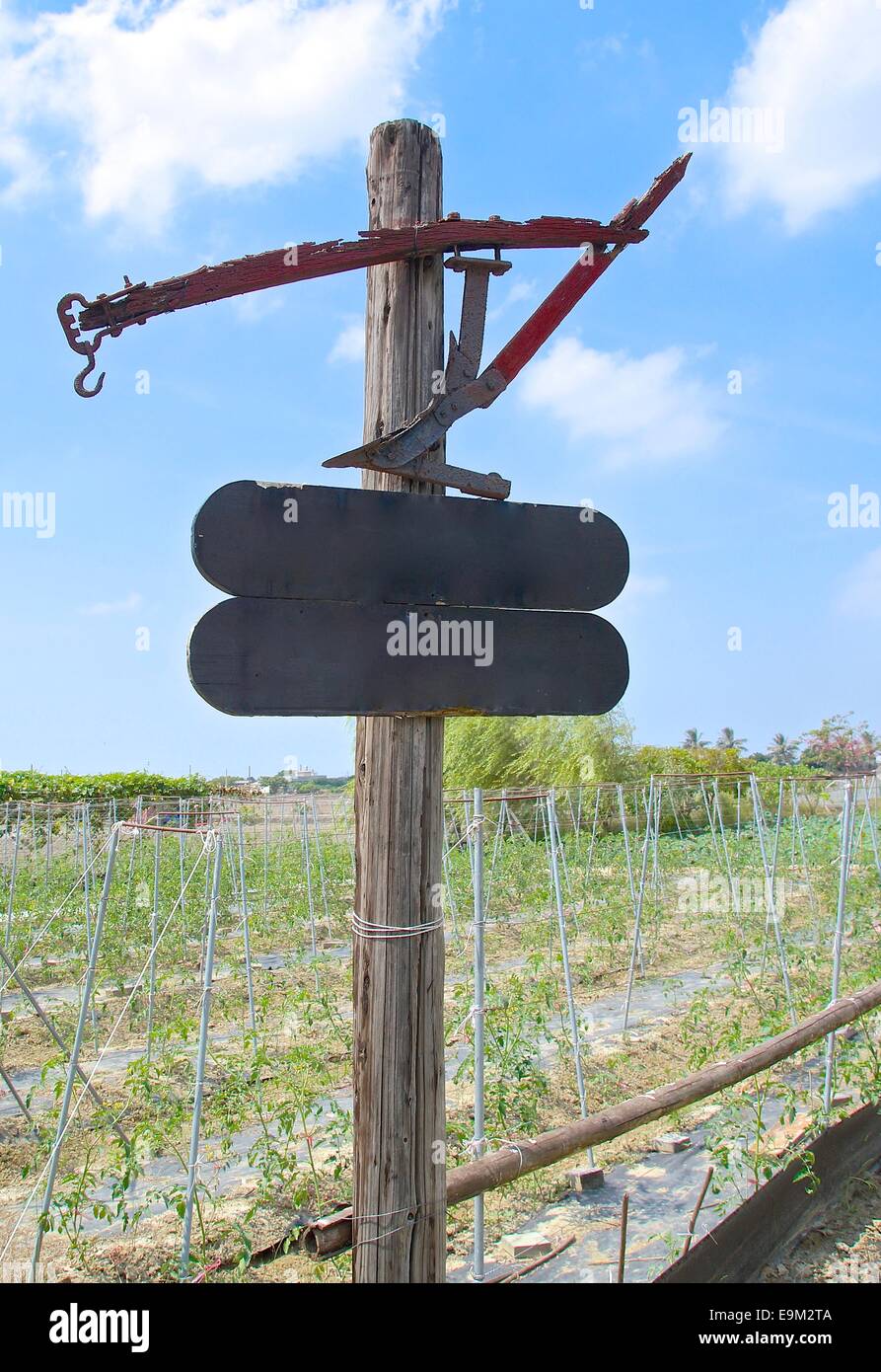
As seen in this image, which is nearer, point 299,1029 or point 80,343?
point 80,343

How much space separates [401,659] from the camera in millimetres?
1827

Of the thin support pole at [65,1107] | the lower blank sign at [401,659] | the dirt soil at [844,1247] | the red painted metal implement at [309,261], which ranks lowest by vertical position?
the dirt soil at [844,1247]

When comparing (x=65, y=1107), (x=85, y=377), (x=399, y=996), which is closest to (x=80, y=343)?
(x=85, y=377)

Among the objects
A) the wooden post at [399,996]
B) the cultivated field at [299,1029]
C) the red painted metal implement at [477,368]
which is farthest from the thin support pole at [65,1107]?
the red painted metal implement at [477,368]

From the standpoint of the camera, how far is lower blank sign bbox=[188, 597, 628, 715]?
5.64 ft

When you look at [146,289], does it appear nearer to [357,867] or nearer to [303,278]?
[303,278]

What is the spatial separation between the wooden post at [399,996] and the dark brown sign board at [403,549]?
0.51 feet

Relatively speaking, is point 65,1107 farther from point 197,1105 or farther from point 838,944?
point 838,944

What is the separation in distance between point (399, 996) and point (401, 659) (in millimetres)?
679

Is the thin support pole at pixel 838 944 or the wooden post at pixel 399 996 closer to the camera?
the wooden post at pixel 399 996

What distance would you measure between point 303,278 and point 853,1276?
3.71m

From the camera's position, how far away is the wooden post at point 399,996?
6.07 feet

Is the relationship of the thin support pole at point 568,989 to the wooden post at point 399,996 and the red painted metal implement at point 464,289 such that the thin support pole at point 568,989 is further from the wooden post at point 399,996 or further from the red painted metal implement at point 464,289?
the red painted metal implement at point 464,289
